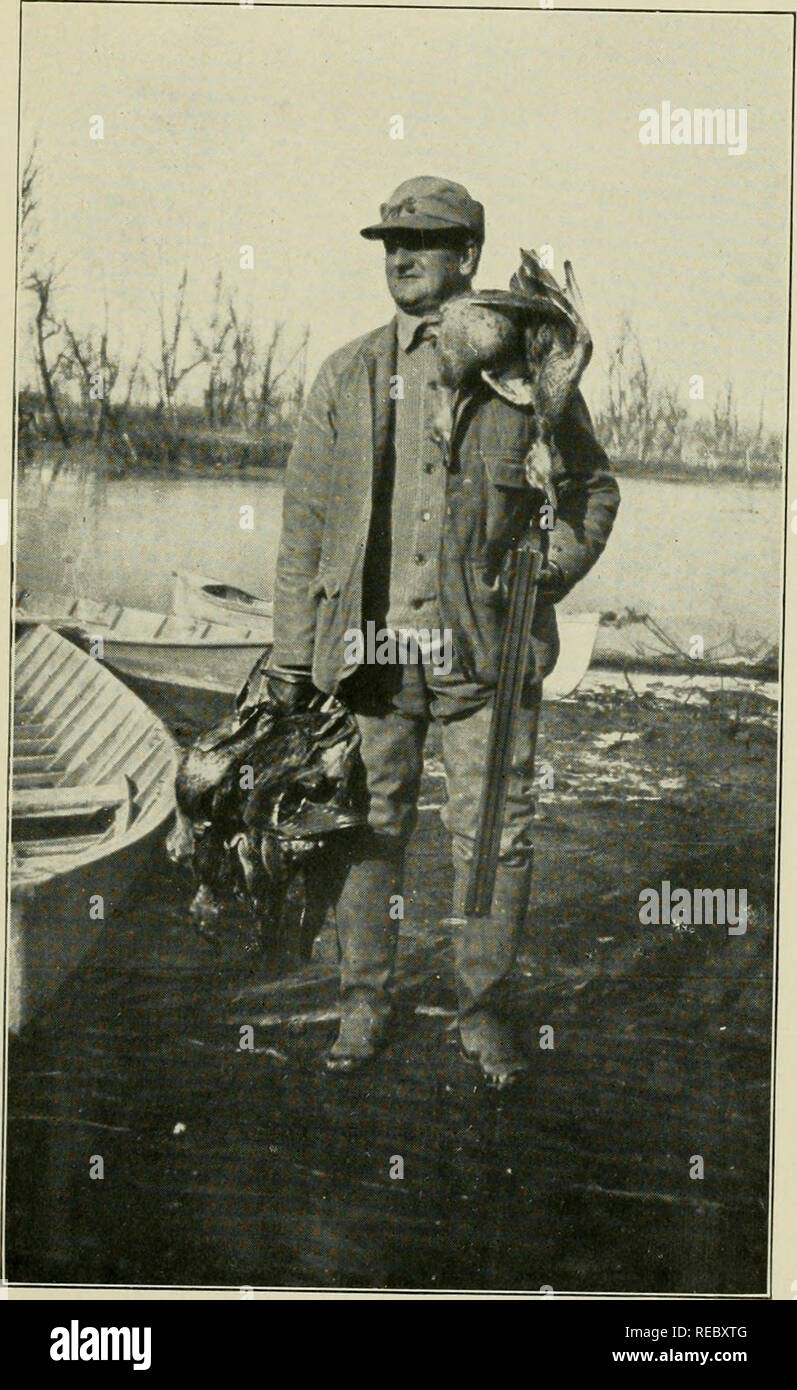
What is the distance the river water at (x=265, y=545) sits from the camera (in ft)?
18.6

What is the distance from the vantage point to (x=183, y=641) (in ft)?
18.6

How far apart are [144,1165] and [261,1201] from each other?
16.3 inches

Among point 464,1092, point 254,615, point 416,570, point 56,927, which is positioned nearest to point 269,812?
point 254,615

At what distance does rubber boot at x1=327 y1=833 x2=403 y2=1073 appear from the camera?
18.5 feet

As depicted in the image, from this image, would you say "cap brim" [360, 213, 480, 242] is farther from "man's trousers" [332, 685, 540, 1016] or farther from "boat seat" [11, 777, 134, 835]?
"boat seat" [11, 777, 134, 835]

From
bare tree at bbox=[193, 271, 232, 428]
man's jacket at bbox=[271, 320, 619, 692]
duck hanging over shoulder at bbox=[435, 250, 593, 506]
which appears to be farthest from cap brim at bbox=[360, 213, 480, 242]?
bare tree at bbox=[193, 271, 232, 428]

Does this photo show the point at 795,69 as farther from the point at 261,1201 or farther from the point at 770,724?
the point at 261,1201

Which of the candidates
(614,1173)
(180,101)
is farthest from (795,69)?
(614,1173)

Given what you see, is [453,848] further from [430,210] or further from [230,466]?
[430,210]

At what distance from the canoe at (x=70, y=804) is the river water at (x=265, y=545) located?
1.03ft

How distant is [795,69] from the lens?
569 cm

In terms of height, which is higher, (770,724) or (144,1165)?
(770,724)

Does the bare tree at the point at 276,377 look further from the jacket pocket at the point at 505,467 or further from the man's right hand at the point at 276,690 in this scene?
the man's right hand at the point at 276,690

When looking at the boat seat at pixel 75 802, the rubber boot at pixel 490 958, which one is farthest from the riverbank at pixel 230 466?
the rubber boot at pixel 490 958
